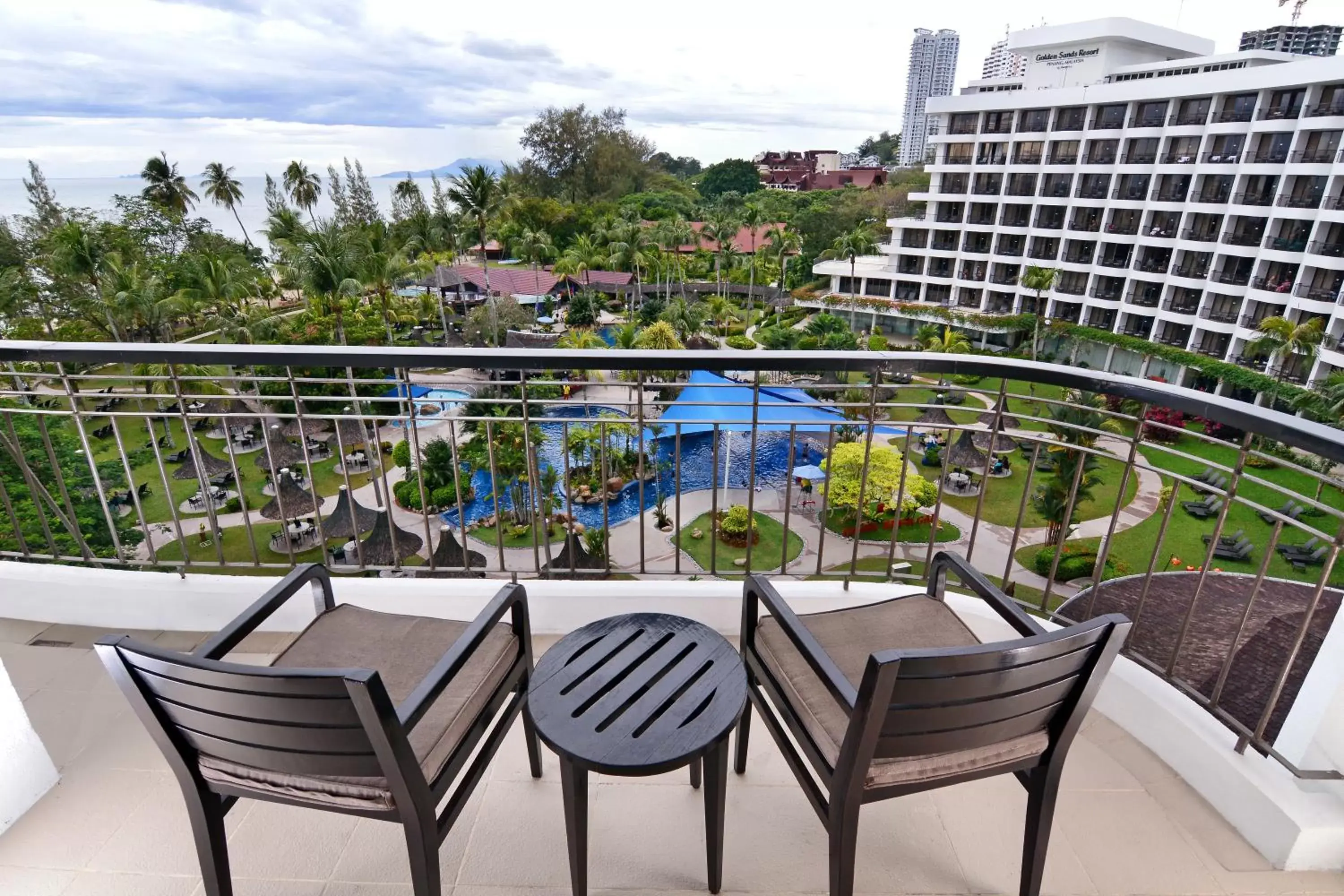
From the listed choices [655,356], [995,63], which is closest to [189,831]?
[655,356]

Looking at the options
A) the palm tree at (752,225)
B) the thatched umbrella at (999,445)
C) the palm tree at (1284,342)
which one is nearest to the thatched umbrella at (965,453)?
the thatched umbrella at (999,445)

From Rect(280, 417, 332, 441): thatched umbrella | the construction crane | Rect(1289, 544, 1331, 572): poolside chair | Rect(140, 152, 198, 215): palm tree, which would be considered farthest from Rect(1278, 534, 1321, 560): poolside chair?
Rect(140, 152, 198, 215): palm tree

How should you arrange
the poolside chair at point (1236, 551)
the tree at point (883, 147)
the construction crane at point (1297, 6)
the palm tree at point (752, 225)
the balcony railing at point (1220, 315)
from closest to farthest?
the poolside chair at point (1236, 551) → the balcony railing at point (1220, 315) → the construction crane at point (1297, 6) → the palm tree at point (752, 225) → the tree at point (883, 147)

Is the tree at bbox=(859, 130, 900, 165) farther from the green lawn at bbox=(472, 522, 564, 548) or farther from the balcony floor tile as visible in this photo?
the balcony floor tile

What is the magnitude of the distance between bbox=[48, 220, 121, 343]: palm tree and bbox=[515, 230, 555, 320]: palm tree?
16.9 m

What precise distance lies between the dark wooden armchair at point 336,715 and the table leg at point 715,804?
0.53 m

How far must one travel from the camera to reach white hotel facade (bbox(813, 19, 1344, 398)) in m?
24.1

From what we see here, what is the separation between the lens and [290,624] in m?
2.75

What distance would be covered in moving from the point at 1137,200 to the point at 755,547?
27.8 m

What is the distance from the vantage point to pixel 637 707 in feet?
5.13

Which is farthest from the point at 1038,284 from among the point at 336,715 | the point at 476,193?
the point at 336,715

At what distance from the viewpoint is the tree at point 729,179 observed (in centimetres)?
6034

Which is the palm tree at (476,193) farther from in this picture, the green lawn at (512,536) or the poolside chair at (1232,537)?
the poolside chair at (1232,537)

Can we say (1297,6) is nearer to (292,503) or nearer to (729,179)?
(729,179)
